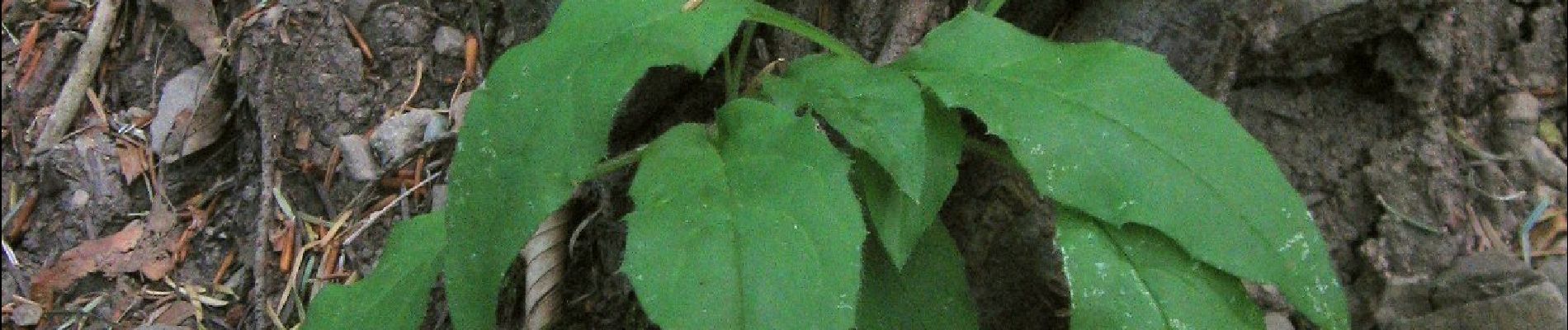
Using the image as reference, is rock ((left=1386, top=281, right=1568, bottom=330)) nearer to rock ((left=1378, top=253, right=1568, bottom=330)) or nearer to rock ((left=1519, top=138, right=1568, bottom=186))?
rock ((left=1378, top=253, right=1568, bottom=330))

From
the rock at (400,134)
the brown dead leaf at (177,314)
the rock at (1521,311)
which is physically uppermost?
the rock at (400,134)

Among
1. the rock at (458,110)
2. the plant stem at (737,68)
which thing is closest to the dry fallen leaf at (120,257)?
the rock at (458,110)

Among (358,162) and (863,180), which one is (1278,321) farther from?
(358,162)

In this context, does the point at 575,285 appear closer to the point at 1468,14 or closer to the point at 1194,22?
the point at 1194,22

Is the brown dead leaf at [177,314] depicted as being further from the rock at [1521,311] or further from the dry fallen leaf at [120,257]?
the rock at [1521,311]

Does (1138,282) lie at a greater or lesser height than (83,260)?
greater

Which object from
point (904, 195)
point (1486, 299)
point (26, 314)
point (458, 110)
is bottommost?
point (26, 314)

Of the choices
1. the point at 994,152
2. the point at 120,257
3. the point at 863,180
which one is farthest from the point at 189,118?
the point at 994,152
